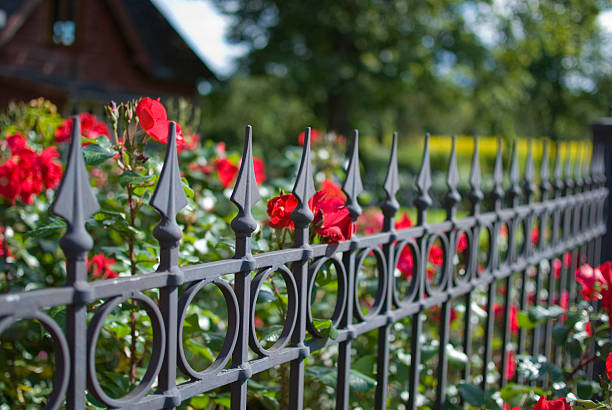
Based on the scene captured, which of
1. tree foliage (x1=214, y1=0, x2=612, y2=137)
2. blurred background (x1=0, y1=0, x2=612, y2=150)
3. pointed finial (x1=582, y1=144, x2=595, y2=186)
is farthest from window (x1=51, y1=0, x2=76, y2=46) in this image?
pointed finial (x1=582, y1=144, x2=595, y2=186)

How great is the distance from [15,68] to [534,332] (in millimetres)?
14253

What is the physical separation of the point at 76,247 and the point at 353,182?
29.7 inches

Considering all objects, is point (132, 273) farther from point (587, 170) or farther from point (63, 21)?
point (63, 21)

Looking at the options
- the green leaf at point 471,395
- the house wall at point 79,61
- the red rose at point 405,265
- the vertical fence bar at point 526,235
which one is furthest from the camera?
the house wall at point 79,61

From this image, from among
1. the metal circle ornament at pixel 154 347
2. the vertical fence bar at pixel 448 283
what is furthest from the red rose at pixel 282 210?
the vertical fence bar at pixel 448 283

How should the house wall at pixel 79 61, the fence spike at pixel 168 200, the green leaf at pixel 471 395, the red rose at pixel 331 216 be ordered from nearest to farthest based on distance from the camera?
the fence spike at pixel 168 200 → the red rose at pixel 331 216 → the green leaf at pixel 471 395 → the house wall at pixel 79 61

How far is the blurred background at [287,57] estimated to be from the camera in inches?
579

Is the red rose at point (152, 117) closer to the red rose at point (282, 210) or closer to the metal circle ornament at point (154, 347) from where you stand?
the red rose at point (282, 210)

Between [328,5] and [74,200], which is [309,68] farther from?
[74,200]

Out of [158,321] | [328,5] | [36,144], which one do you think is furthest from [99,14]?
[158,321]

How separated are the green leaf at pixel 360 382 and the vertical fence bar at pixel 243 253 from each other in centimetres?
45

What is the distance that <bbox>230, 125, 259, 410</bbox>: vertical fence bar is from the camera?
1195 mm

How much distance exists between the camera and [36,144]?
2363 mm

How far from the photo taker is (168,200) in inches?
41.4
